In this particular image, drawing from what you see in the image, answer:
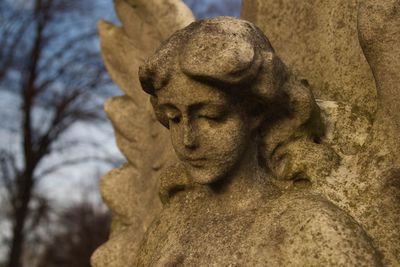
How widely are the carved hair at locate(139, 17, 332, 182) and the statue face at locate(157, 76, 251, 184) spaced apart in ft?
0.10

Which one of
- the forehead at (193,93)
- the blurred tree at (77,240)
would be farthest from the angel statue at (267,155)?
the blurred tree at (77,240)

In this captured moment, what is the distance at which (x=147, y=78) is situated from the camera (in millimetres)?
1451

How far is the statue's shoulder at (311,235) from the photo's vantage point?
1.19m

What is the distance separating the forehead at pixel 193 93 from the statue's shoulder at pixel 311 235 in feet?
1.03

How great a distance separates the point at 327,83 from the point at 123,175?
97cm

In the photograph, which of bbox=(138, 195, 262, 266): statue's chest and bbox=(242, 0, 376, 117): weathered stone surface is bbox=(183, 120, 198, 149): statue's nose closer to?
bbox=(138, 195, 262, 266): statue's chest

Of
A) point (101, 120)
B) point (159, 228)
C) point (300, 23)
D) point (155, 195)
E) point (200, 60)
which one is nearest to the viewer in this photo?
point (200, 60)

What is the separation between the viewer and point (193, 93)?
4.46 ft

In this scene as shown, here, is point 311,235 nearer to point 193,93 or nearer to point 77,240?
point 193,93

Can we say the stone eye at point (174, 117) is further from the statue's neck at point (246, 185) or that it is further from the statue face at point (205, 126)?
the statue's neck at point (246, 185)

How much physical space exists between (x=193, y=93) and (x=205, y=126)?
3.8 inches

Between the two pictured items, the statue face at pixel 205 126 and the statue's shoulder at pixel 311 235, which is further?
the statue face at pixel 205 126

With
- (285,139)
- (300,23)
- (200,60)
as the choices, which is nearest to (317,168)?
(285,139)

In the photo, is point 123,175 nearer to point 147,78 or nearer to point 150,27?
point 150,27
